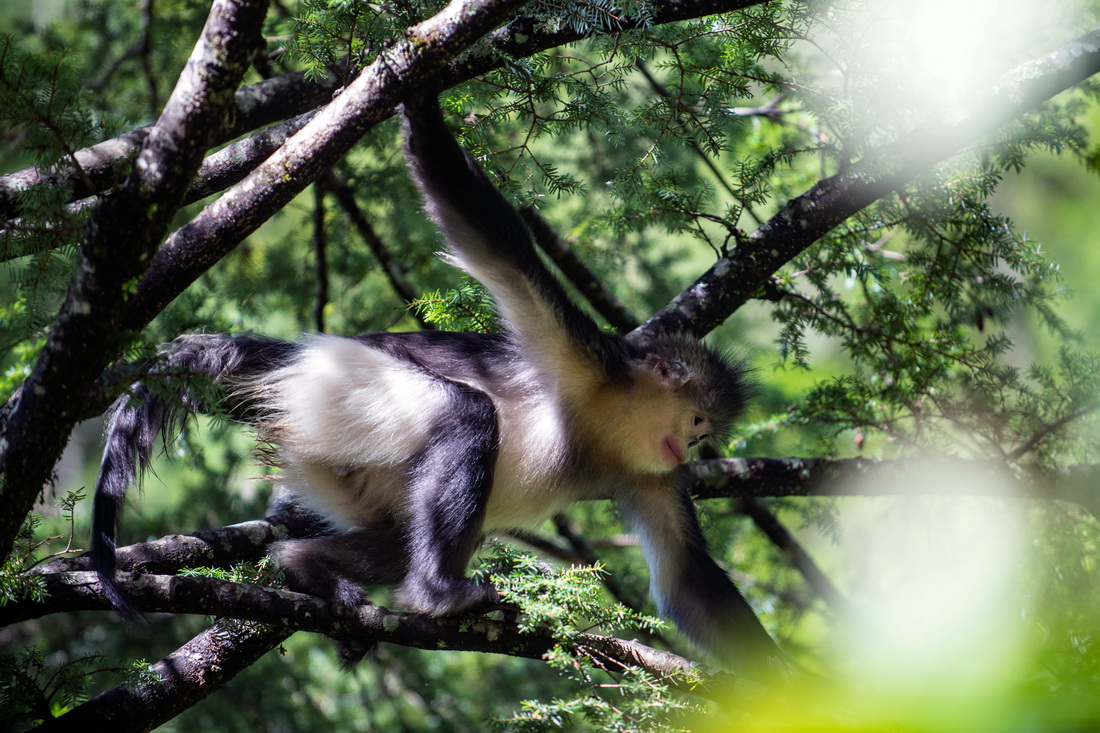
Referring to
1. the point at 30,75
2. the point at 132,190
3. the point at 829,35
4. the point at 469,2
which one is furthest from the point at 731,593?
the point at 30,75

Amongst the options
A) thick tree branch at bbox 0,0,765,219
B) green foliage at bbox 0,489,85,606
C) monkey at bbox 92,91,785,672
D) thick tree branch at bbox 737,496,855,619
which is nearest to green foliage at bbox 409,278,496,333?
monkey at bbox 92,91,785,672

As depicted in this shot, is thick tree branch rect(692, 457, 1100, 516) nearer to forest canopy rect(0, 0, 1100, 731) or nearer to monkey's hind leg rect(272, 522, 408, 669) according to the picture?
forest canopy rect(0, 0, 1100, 731)

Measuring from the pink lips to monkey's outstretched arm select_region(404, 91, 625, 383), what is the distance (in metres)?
0.48

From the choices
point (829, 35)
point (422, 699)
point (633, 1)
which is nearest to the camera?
point (633, 1)

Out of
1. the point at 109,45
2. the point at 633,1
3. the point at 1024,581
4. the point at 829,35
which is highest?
the point at 109,45

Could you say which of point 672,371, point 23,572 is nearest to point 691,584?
point 672,371

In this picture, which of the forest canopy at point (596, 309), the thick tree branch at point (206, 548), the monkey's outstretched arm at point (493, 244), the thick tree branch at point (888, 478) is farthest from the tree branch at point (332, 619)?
the thick tree branch at point (888, 478)

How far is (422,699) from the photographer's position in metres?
6.23

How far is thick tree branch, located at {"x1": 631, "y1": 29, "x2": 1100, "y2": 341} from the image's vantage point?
370cm

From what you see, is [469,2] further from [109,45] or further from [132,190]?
[109,45]

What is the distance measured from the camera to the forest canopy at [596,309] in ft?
6.68

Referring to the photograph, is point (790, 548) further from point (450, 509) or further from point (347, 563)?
point (347, 563)

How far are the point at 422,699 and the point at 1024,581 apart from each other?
4279mm

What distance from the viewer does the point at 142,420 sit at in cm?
324
